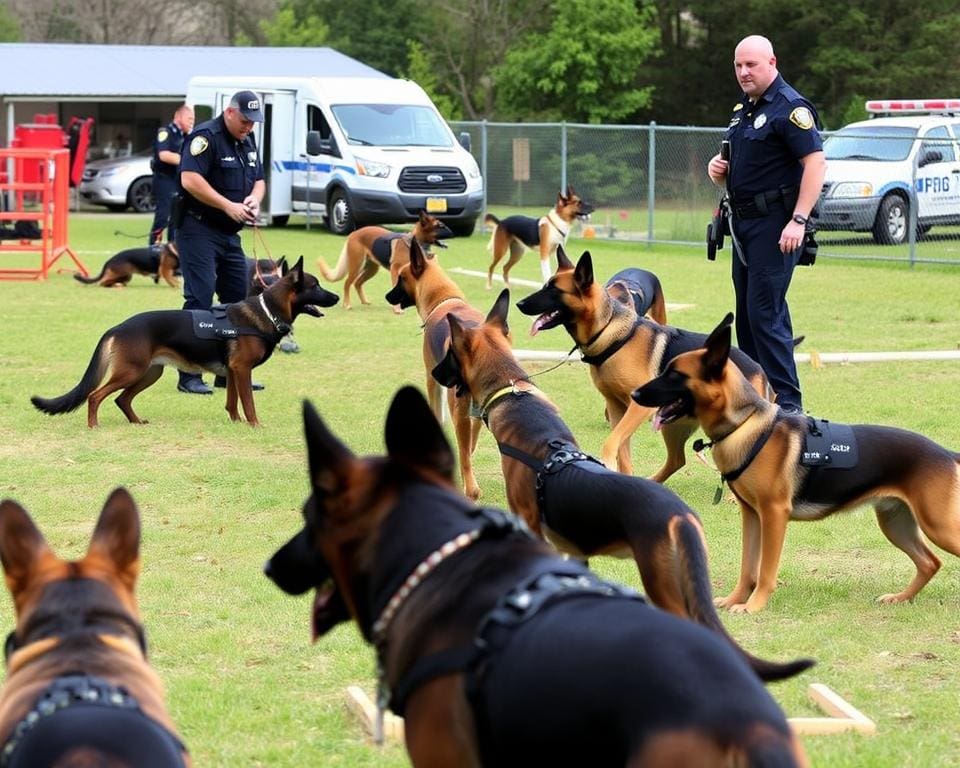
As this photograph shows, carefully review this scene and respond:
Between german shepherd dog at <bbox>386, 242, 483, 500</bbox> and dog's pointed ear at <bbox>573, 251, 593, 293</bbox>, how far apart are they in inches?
25.7

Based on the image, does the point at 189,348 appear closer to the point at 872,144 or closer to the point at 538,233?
the point at 538,233

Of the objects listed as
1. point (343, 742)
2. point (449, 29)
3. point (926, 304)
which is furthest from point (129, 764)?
point (449, 29)

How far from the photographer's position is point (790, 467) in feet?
20.9

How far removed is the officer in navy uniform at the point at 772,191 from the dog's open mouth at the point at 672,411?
7.33ft

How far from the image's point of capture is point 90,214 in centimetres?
3553

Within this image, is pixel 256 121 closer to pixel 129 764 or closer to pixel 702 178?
pixel 129 764

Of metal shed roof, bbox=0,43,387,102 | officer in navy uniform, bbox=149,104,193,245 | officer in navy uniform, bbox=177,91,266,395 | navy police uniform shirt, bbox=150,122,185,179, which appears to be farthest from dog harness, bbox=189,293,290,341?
metal shed roof, bbox=0,43,387,102

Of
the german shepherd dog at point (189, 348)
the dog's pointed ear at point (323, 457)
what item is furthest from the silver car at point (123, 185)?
the dog's pointed ear at point (323, 457)

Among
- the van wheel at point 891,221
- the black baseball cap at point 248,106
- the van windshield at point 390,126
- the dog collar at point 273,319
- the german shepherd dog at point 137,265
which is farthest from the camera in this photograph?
the van windshield at point 390,126

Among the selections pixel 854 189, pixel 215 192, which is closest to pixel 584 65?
pixel 854 189

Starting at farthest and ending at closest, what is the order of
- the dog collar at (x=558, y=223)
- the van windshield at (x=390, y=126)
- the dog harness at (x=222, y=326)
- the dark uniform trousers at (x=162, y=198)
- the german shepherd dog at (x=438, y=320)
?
the van windshield at (x=390, y=126), the dark uniform trousers at (x=162, y=198), the dog collar at (x=558, y=223), the dog harness at (x=222, y=326), the german shepherd dog at (x=438, y=320)

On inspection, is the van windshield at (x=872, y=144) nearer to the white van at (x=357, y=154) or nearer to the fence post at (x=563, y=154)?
the fence post at (x=563, y=154)

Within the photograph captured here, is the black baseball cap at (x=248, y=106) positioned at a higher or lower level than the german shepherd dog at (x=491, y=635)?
higher

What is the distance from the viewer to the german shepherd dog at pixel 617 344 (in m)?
8.59
